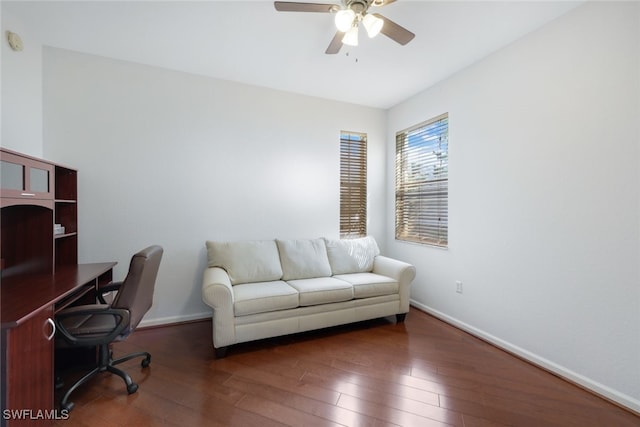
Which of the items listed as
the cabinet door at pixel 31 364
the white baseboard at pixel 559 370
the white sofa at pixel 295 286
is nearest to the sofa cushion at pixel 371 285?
the white sofa at pixel 295 286

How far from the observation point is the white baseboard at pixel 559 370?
1705mm

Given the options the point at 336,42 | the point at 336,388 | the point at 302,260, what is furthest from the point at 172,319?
the point at 336,42

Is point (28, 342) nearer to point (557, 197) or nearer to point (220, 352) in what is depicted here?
point (220, 352)

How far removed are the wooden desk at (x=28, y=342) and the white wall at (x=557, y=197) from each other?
3.26 meters

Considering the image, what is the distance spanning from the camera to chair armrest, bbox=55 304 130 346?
1632 mm

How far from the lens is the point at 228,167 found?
309cm

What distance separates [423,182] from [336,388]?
2.50m

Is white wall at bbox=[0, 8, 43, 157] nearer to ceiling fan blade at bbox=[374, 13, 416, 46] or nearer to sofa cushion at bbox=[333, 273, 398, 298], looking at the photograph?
ceiling fan blade at bbox=[374, 13, 416, 46]

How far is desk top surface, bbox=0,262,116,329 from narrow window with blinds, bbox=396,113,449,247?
10.7 ft

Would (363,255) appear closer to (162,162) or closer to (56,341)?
(162,162)

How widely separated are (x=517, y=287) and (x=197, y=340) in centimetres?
295

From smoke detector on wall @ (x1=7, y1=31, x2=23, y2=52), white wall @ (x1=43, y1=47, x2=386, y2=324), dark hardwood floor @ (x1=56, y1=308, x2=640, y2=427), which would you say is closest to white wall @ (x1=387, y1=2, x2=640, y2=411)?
dark hardwood floor @ (x1=56, y1=308, x2=640, y2=427)

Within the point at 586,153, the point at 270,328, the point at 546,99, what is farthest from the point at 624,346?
the point at 270,328

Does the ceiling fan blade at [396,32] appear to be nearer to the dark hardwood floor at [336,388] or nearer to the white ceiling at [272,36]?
the white ceiling at [272,36]
